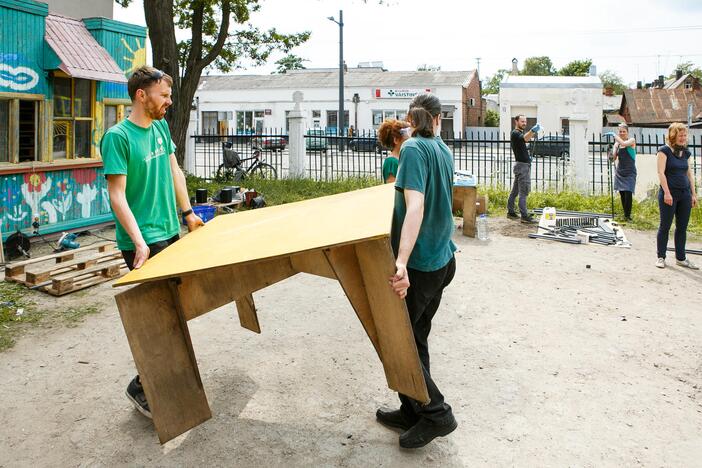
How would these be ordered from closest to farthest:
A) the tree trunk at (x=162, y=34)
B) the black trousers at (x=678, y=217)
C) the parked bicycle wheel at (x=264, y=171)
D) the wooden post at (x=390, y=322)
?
the wooden post at (x=390, y=322)
the black trousers at (x=678, y=217)
the tree trunk at (x=162, y=34)
the parked bicycle wheel at (x=264, y=171)

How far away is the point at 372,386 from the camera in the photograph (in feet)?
13.9

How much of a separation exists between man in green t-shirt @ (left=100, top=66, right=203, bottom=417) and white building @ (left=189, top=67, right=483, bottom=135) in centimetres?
4378

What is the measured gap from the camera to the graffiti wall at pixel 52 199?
26.9 feet

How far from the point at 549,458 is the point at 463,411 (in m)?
0.67

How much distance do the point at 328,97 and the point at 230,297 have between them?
47357 millimetres

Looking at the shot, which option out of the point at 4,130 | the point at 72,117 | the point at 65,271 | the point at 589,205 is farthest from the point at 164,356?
the point at 589,205

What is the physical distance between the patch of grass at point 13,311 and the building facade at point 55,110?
187 cm

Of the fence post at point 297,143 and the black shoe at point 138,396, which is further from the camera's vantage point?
the fence post at point 297,143

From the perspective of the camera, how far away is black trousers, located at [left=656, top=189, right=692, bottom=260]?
784 cm

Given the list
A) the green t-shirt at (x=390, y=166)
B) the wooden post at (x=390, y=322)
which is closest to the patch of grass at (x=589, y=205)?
the green t-shirt at (x=390, y=166)

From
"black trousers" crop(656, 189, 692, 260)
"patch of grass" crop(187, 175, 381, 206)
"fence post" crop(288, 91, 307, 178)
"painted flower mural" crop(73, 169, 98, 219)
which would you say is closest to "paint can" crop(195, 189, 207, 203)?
"painted flower mural" crop(73, 169, 98, 219)

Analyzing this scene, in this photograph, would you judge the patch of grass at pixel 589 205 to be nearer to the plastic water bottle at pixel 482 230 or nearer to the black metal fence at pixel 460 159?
the black metal fence at pixel 460 159

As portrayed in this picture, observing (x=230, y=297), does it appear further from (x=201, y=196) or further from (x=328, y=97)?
(x=328, y=97)

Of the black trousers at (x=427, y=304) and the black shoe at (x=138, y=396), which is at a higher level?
the black trousers at (x=427, y=304)
